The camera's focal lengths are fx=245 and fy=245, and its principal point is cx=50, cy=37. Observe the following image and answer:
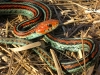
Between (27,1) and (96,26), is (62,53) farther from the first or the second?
(27,1)

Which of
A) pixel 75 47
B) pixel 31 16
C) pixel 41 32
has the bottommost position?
pixel 75 47

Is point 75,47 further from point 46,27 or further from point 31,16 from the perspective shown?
point 31,16

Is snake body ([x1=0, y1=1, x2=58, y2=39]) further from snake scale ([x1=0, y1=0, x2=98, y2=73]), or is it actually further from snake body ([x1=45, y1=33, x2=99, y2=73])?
snake body ([x1=45, y1=33, x2=99, y2=73])

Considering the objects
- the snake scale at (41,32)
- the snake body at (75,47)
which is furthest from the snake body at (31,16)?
the snake body at (75,47)

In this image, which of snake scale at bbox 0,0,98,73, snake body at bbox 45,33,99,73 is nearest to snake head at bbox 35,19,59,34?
snake scale at bbox 0,0,98,73

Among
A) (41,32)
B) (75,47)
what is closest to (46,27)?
(41,32)

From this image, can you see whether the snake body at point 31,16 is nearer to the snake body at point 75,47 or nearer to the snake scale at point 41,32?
the snake scale at point 41,32

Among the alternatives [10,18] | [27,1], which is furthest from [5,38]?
[27,1]

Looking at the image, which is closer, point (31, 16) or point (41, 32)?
point (41, 32)

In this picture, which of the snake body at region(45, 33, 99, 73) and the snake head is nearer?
the snake body at region(45, 33, 99, 73)
